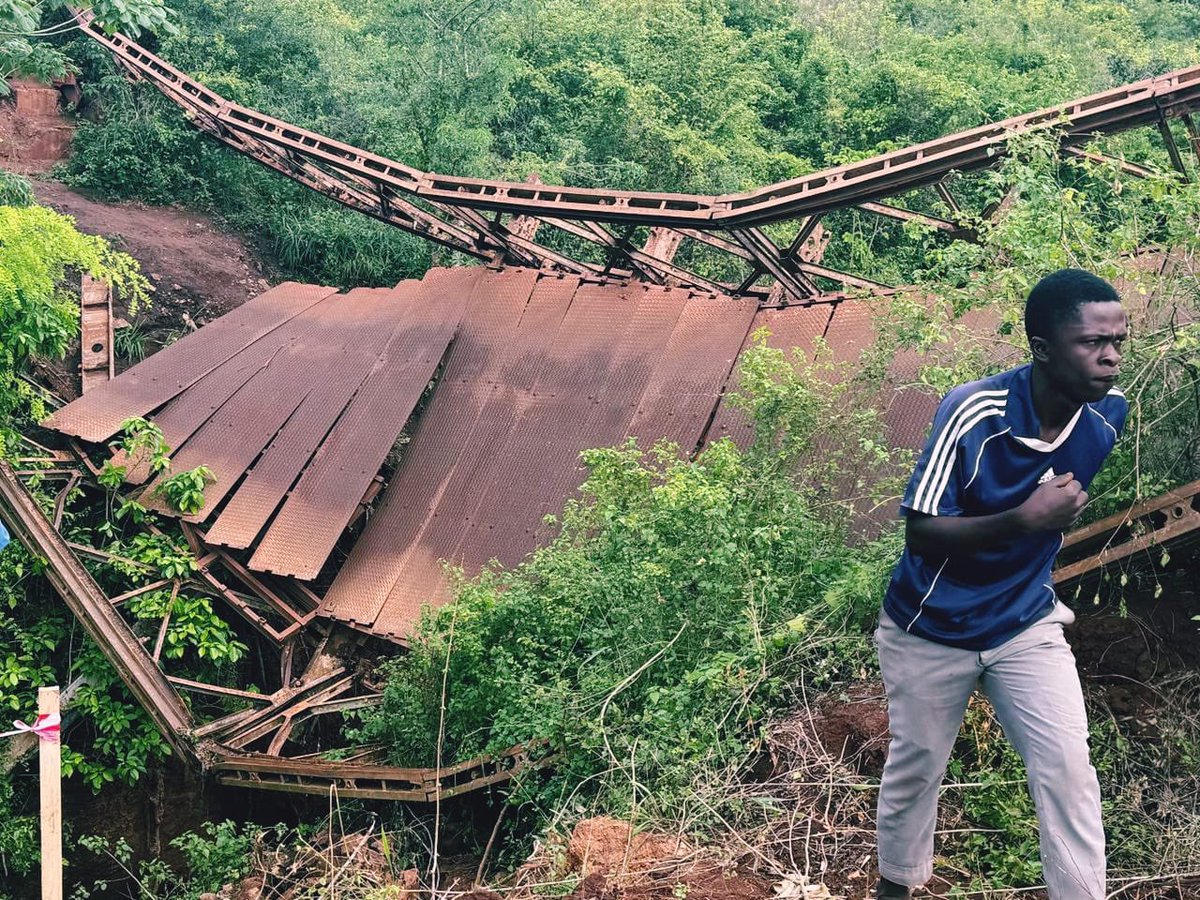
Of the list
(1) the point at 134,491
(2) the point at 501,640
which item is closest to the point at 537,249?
(1) the point at 134,491

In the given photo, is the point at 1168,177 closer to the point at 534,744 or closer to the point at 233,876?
the point at 534,744

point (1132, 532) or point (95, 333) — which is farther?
point (95, 333)

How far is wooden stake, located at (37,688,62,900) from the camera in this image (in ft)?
17.6

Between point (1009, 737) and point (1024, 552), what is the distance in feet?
1.97

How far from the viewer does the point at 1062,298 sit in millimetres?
3559

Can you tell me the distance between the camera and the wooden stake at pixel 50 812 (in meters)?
5.36

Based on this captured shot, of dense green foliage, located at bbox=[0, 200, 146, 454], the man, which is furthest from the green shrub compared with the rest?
dense green foliage, located at bbox=[0, 200, 146, 454]

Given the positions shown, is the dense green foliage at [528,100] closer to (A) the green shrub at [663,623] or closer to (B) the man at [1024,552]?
(A) the green shrub at [663,623]

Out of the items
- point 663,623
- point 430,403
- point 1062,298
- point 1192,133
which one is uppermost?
point 1192,133

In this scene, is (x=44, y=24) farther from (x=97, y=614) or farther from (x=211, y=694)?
(x=211, y=694)

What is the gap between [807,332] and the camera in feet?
32.2

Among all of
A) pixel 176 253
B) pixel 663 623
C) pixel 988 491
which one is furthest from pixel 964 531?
pixel 176 253

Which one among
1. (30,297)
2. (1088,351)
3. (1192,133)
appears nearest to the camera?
(1088,351)

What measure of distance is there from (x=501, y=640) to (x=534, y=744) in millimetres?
1071
